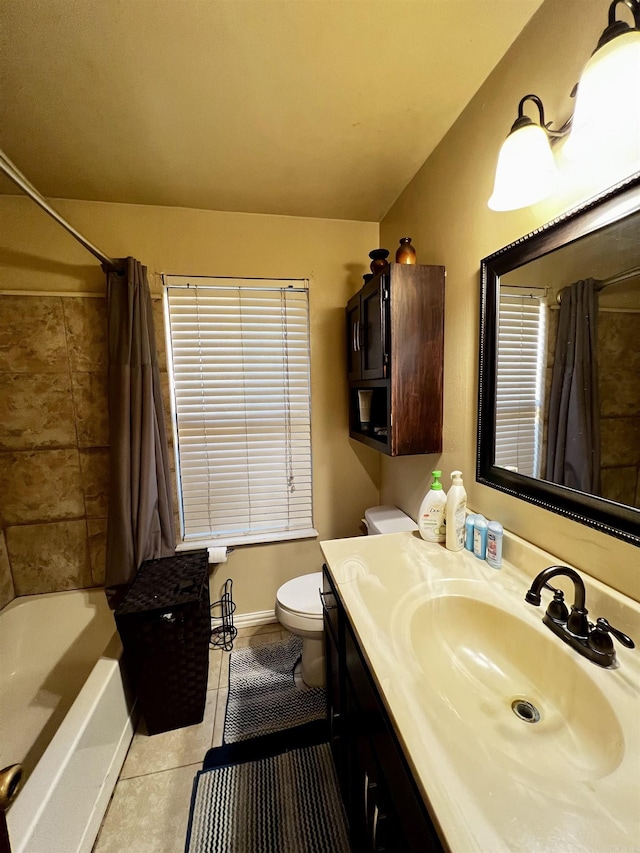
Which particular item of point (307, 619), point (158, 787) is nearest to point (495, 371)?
point (307, 619)

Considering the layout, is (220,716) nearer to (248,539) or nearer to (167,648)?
(167,648)

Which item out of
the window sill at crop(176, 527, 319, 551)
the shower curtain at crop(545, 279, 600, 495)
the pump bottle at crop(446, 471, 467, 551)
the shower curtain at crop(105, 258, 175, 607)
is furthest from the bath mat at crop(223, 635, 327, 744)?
the shower curtain at crop(545, 279, 600, 495)

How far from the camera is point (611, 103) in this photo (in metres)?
0.65

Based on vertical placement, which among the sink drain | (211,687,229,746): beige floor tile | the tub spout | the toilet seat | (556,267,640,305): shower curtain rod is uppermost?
(556,267,640,305): shower curtain rod

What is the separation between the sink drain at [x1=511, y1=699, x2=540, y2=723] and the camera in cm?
68

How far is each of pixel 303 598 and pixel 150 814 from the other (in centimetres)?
83

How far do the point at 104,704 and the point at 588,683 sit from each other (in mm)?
1518

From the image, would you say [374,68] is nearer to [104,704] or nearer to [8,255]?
[8,255]

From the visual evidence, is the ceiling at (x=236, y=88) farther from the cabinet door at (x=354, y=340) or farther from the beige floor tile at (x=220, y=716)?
the beige floor tile at (x=220, y=716)

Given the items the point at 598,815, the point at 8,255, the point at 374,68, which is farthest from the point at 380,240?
the point at 598,815

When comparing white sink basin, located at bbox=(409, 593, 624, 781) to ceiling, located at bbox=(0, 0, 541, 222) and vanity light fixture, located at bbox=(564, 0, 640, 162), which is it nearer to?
vanity light fixture, located at bbox=(564, 0, 640, 162)

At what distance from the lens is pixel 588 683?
25.0 inches

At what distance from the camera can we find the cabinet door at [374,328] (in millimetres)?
1333

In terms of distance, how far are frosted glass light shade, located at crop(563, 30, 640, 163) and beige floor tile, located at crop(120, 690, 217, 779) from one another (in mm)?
2275
